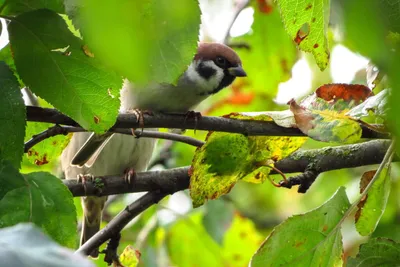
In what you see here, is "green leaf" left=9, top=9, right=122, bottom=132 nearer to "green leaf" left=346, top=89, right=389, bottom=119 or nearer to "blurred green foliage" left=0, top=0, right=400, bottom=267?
"blurred green foliage" left=0, top=0, right=400, bottom=267

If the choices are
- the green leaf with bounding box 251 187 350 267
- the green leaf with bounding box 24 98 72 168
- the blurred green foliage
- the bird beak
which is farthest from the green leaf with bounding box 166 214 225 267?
the green leaf with bounding box 251 187 350 267

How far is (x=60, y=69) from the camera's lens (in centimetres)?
101

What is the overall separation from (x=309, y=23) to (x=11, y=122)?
44 cm

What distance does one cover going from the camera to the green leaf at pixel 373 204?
1239 millimetres

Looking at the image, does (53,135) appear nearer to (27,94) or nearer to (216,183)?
(216,183)

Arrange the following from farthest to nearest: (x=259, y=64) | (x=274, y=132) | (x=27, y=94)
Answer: (x=259, y=64) < (x=27, y=94) < (x=274, y=132)

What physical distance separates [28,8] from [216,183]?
0.49m

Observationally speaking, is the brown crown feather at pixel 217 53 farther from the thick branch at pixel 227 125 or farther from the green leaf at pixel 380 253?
the green leaf at pixel 380 253

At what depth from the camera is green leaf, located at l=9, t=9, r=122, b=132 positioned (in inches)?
38.8

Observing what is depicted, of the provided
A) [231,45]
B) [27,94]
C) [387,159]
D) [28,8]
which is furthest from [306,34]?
[231,45]

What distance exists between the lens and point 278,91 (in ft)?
9.36

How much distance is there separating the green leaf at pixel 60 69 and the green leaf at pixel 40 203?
108mm

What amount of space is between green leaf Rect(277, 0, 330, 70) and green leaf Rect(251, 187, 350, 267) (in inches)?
10.4

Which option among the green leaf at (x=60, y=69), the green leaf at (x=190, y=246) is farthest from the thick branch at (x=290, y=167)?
the green leaf at (x=190, y=246)
